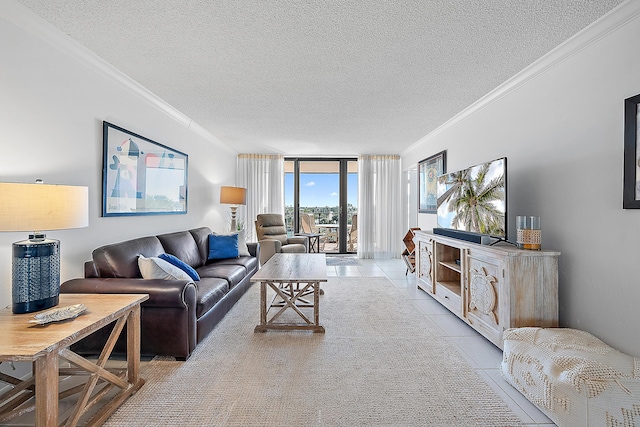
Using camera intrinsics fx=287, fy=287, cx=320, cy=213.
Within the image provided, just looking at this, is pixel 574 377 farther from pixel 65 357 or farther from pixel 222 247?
pixel 222 247

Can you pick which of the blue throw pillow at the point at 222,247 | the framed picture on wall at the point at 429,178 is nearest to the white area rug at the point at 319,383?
the blue throw pillow at the point at 222,247

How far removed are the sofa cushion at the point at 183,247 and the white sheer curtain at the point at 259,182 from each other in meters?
2.65

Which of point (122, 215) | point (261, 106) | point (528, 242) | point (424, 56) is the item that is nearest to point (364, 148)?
point (261, 106)

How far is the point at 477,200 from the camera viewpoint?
290cm

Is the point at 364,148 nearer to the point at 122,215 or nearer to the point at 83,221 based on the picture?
the point at 122,215

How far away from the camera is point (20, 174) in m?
1.89

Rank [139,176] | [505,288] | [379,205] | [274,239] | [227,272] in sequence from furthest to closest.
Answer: [379,205] → [274,239] → [227,272] → [139,176] → [505,288]

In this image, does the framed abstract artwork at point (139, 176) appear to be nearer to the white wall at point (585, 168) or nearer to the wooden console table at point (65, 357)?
the wooden console table at point (65, 357)

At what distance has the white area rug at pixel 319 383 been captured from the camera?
1.62m

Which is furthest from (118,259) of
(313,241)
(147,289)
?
(313,241)

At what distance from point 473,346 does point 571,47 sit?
2.47 meters

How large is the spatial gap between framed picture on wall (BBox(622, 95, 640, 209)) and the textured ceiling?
2.15 ft

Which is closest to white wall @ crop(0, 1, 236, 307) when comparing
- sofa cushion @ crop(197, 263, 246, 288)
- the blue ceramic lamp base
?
the blue ceramic lamp base

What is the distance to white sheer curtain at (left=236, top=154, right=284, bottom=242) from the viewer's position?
6465mm
